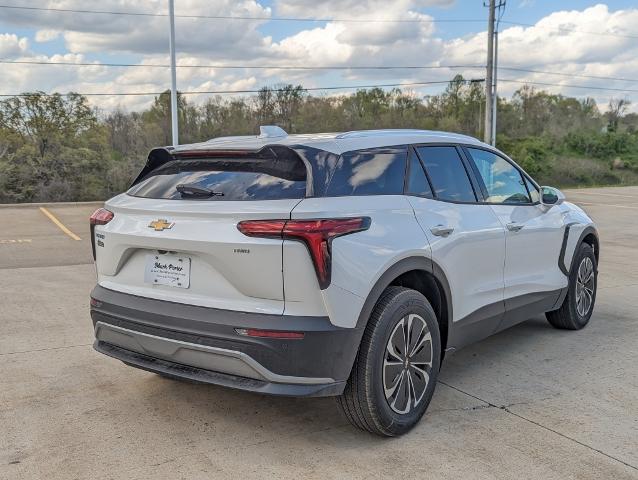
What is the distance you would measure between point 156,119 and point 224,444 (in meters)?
39.3

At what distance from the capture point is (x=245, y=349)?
298 cm

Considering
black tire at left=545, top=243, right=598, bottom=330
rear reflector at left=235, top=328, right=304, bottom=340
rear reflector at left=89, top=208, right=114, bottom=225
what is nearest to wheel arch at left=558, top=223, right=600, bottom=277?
black tire at left=545, top=243, right=598, bottom=330

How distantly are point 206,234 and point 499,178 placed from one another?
8.33 feet

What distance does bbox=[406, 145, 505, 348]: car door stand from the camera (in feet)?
12.2

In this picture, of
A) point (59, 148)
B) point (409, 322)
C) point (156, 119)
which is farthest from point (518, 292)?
point (156, 119)

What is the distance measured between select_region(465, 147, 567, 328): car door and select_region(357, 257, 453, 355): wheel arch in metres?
0.83

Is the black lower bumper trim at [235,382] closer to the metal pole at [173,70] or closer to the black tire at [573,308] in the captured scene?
the black tire at [573,308]

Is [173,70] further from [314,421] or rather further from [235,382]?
[235,382]

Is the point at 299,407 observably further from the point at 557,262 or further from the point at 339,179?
the point at 557,262

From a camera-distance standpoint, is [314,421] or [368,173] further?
[314,421]

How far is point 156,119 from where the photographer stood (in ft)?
132

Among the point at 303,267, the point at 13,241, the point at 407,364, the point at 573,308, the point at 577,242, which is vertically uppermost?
the point at 303,267

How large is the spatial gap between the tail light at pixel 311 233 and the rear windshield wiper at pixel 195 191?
385 millimetres

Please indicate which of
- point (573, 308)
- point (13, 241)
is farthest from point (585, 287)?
point (13, 241)
